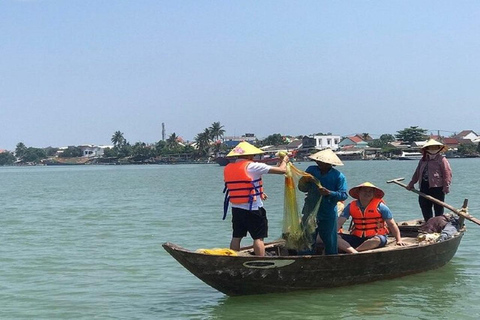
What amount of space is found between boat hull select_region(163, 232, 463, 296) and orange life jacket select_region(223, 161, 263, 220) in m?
0.72

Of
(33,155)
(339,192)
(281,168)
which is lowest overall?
(339,192)

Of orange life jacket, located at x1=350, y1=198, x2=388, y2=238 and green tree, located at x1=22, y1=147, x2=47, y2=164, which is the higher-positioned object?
green tree, located at x1=22, y1=147, x2=47, y2=164

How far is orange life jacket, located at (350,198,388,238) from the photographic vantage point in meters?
9.20

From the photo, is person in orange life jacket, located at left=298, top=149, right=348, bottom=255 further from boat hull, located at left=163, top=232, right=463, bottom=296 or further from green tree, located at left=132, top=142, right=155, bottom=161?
green tree, located at left=132, top=142, right=155, bottom=161

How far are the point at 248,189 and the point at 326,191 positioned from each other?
3.01 feet

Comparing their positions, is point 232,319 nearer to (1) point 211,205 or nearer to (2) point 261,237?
(2) point 261,237

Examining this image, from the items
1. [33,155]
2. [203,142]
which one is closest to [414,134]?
[203,142]

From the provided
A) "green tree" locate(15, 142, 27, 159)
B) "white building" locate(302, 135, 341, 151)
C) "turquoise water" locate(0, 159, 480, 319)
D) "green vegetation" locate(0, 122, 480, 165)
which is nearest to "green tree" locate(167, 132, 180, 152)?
"green vegetation" locate(0, 122, 480, 165)

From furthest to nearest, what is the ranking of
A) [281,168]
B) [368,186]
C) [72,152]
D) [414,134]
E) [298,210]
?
[72,152] → [414,134] → [368,186] → [298,210] → [281,168]

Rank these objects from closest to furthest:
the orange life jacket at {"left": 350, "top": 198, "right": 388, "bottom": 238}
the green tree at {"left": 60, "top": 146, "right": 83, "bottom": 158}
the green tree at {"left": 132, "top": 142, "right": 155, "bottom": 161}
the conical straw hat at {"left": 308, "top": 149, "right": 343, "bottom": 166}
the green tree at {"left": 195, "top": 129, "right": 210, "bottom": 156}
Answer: the conical straw hat at {"left": 308, "top": 149, "right": 343, "bottom": 166}
the orange life jacket at {"left": 350, "top": 198, "right": 388, "bottom": 238}
the green tree at {"left": 195, "top": 129, "right": 210, "bottom": 156}
the green tree at {"left": 132, "top": 142, "right": 155, "bottom": 161}
the green tree at {"left": 60, "top": 146, "right": 83, "bottom": 158}

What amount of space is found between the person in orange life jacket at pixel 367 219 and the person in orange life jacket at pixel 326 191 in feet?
1.37

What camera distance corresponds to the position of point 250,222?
830 centimetres

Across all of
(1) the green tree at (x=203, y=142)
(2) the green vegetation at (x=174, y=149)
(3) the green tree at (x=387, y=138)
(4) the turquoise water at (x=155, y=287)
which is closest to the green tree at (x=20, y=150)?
(2) the green vegetation at (x=174, y=149)

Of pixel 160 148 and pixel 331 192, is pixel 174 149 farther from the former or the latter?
pixel 331 192
